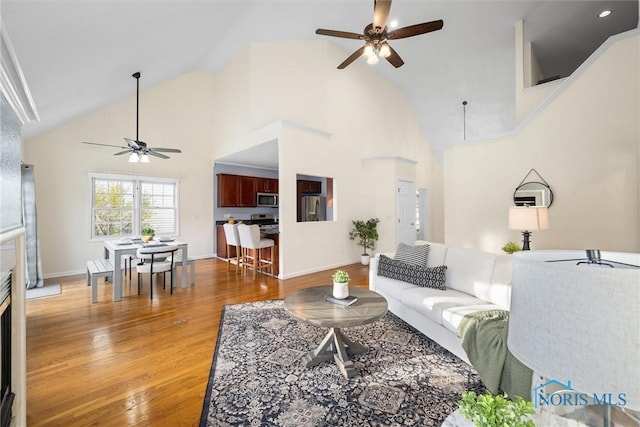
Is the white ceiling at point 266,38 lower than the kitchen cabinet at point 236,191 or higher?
higher

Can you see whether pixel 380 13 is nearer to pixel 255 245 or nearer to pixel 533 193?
pixel 533 193

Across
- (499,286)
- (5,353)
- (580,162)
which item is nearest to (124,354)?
(5,353)

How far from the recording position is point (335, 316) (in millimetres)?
2109

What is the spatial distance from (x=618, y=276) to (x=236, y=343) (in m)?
2.77

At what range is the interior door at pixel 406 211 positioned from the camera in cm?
713

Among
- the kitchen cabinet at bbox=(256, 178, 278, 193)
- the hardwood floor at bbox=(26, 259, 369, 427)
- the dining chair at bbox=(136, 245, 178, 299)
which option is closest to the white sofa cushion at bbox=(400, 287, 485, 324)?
the hardwood floor at bbox=(26, 259, 369, 427)

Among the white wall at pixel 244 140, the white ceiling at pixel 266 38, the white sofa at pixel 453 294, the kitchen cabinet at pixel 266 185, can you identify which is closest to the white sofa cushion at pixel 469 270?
the white sofa at pixel 453 294

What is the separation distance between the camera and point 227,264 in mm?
6285

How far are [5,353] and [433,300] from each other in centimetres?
285

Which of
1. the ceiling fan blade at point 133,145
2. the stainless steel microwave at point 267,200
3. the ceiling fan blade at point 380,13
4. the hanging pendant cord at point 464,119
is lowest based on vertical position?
the stainless steel microwave at point 267,200

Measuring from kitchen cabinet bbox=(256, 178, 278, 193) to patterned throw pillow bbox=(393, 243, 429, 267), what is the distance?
5570mm

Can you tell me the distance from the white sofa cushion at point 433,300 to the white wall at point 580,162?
7.05 feet

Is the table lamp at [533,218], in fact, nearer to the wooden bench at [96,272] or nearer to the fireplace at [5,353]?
the fireplace at [5,353]

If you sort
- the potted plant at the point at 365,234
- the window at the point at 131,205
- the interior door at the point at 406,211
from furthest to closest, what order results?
1. the interior door at the point at 406,211
2. the potted plant at the point at 365,234
3. the window at the point at 131,205
